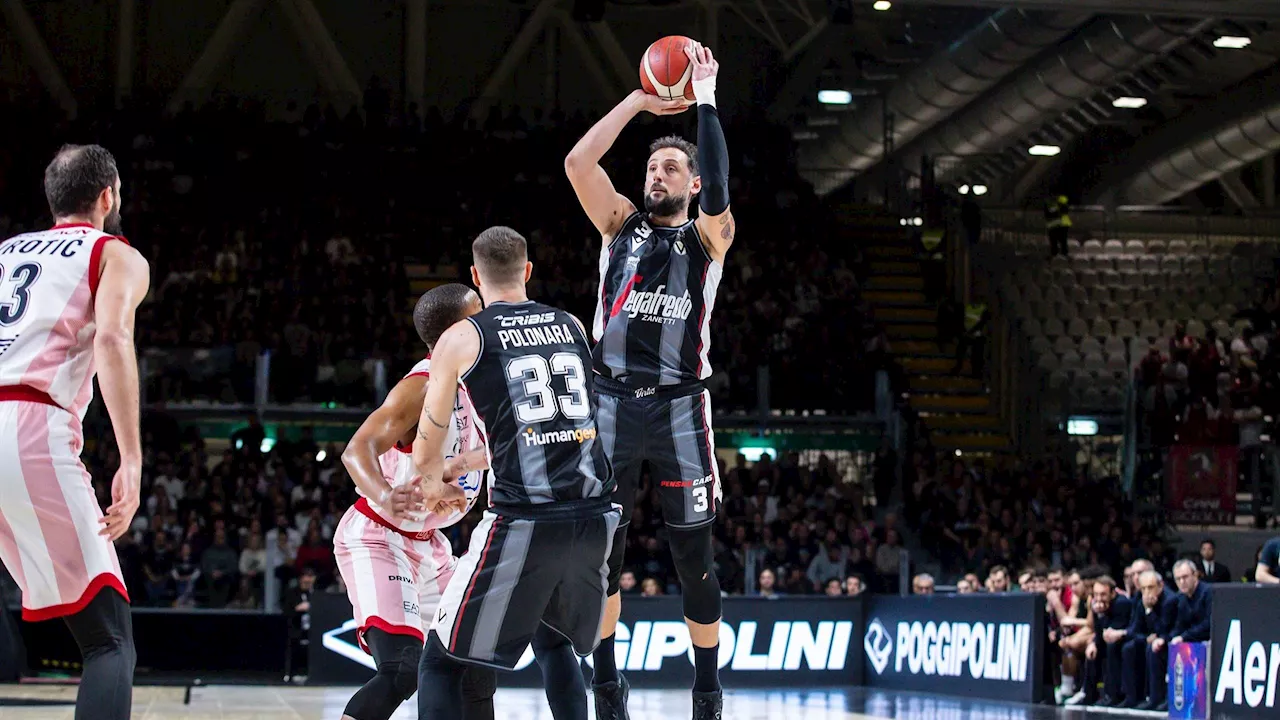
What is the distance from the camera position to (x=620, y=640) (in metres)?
16.2

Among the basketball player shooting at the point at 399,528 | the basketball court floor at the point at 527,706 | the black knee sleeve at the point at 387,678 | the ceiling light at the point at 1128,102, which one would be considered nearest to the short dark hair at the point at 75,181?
the basketball player shooting at the point at 399,528

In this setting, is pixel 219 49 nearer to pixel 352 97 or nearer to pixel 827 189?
pixel 352 97

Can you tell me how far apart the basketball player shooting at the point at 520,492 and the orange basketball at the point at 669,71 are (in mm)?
1441

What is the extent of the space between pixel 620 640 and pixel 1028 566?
6.47 m

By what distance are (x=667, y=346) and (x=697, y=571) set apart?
1005mm

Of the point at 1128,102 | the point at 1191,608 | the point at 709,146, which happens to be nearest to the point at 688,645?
the point at 1191,608

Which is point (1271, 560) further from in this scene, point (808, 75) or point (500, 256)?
point (808, 75)

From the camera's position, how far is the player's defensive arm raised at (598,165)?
22.0 ft

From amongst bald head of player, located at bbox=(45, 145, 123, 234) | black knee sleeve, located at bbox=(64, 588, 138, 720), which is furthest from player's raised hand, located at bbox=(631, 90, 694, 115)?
black knee sleeve, located at bbox=(64, 588, 138, 720)

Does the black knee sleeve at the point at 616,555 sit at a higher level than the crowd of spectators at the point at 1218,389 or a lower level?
lower

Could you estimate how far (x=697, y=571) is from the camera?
23.3 ft

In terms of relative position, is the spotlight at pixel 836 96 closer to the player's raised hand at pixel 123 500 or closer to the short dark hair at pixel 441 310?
the short dark hair at pixel 441 310

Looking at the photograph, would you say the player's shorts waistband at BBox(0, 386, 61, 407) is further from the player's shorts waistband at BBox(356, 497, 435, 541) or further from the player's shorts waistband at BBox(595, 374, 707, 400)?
the player's shorts waistband at BBox(595, 374, 707, 400)

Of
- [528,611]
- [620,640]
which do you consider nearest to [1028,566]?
[620,640]
